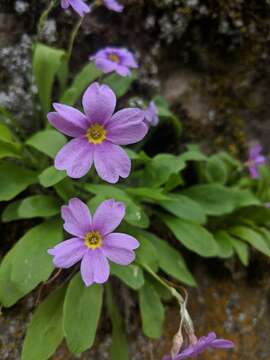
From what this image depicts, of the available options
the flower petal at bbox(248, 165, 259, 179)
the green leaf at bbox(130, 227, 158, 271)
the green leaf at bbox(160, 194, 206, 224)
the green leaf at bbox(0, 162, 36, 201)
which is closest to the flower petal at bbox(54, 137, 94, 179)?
the green leaf at bbox(0, 162, 36, 201)

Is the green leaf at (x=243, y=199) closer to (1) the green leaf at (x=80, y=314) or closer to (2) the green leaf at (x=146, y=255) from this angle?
(2) the green leaf at (x=146, y=255)

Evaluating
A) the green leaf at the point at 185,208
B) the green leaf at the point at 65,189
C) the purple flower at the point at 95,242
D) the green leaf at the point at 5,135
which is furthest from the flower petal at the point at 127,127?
the green leaf at the point at 185,208

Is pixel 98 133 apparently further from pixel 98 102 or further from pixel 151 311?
pixel 151 311

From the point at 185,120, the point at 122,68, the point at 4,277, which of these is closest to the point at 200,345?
the point at 4,277

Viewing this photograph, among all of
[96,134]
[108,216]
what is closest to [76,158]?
[96,134]

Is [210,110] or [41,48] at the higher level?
[41,48]

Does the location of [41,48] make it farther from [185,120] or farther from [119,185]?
[185,120]

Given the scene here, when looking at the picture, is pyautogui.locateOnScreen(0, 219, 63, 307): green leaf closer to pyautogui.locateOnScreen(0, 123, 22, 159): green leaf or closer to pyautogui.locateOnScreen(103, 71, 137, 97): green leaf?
pyautogui.locateOnScreen(0, 123, 22, 159): green leaf
